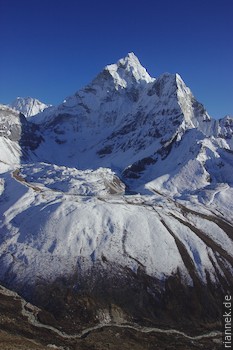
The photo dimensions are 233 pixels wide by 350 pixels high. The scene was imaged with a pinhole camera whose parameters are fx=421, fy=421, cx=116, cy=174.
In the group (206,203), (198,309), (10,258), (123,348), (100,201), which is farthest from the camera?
(206,203)

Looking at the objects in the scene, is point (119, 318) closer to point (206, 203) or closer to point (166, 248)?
point (166, 248)

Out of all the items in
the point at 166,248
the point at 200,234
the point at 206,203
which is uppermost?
the point at 206,203

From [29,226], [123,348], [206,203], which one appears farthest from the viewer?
[206,203]

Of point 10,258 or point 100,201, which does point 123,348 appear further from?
point 100,201

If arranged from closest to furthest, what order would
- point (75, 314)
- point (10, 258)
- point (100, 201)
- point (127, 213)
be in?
point (75, 314) < point (10, 258) < point (127, 213) < point (100, 201)

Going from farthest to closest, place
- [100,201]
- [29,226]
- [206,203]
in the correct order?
[206,203] < [100,201] < [29,226]

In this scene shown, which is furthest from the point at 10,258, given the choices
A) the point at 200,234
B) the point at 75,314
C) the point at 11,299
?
the point at 200,234

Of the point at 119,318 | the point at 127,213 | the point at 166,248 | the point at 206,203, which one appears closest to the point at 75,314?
the point at 119,318

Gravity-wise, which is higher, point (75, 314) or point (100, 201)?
point (100, 201)

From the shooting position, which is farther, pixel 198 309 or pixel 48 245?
pixel 48 245

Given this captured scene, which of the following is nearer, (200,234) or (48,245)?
(48,245)
